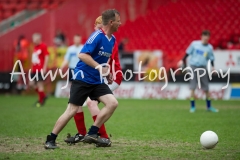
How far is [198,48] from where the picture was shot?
17047 millimetres

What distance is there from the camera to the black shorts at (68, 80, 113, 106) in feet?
30.0

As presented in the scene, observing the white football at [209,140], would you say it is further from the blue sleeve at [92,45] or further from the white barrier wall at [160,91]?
the white barrier wall at [160,91]

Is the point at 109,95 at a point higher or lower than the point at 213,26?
lower

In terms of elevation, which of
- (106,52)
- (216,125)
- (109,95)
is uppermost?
(106,52)

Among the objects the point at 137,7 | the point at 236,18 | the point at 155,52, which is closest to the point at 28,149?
the point at 155,52

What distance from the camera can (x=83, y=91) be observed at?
9.20 m

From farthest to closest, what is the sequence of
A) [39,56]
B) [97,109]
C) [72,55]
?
1. [39,56]
2. [72,55]
3. [97,109]

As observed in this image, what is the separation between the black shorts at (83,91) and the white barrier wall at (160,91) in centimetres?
1415

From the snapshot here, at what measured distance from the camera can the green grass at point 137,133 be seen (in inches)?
338

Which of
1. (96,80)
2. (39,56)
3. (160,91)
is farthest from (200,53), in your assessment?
(96,80)

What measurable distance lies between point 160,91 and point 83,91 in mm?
14792

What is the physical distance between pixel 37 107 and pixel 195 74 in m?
5.42

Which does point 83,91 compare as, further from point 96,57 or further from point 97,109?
Result: point 97,109

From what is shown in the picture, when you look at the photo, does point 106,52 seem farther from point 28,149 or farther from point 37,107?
point 37,107
